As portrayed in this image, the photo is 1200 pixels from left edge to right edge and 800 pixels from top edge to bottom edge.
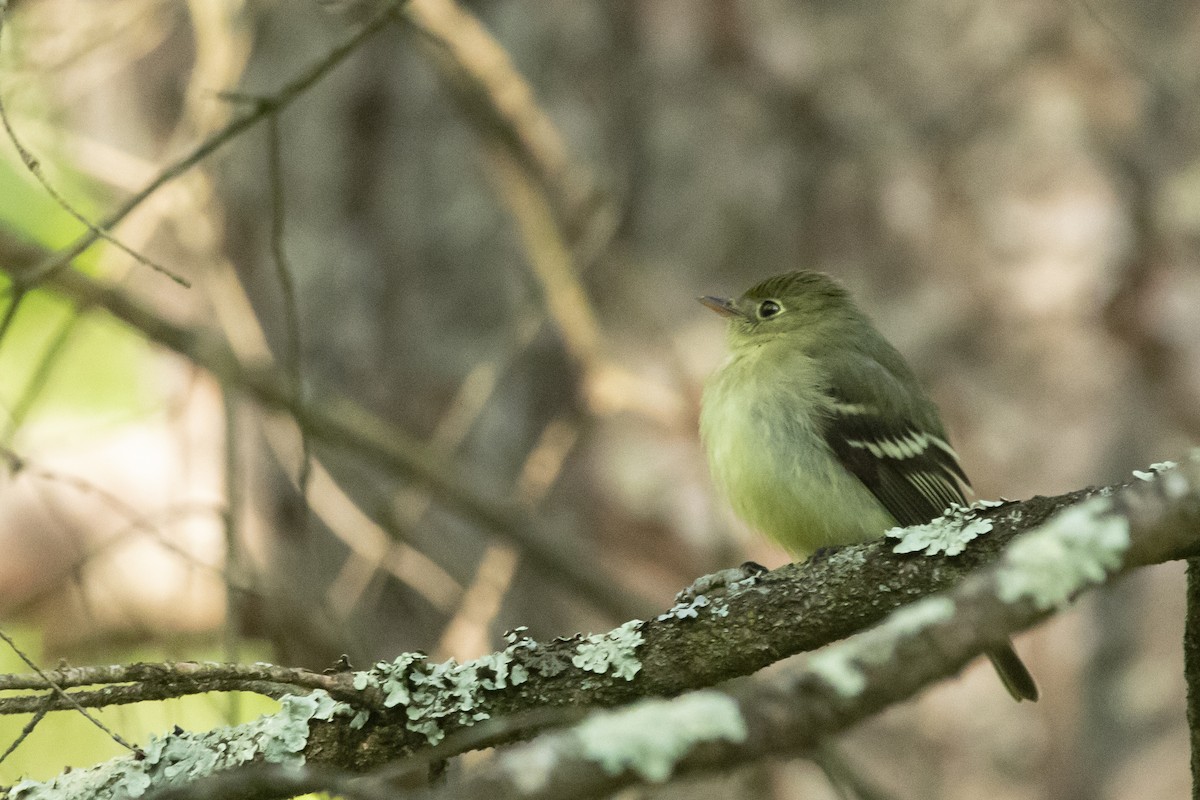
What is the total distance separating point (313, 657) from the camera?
17.0 feet

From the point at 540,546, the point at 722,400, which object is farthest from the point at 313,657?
the point at 722,400

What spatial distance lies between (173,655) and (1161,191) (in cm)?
428

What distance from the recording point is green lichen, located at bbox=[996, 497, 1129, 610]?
5.57ft

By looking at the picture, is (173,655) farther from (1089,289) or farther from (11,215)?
Result: (1089,289)

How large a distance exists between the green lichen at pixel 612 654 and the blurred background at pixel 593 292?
1.81 m

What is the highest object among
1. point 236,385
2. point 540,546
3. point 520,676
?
point 236,385

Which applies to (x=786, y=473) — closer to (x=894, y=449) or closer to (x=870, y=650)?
(x=894, y=449)

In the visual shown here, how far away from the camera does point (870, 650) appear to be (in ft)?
5.45

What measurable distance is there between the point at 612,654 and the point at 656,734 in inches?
49.3

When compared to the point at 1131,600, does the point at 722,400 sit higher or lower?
higher

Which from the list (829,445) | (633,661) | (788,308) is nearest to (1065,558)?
(633,661)

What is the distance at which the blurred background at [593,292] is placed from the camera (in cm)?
511

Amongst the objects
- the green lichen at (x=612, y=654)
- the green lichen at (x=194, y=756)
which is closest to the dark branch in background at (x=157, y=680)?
the green lichen at (x=194, y=756)

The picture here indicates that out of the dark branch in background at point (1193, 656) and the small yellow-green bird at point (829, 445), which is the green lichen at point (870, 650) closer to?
the dark branch in background at point (1193, 656)
